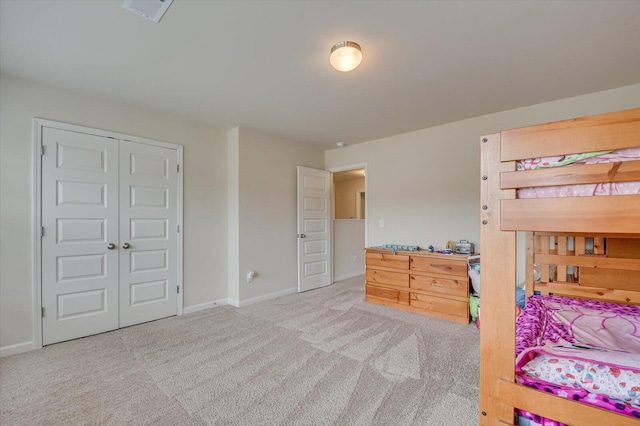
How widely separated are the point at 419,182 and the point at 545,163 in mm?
2980

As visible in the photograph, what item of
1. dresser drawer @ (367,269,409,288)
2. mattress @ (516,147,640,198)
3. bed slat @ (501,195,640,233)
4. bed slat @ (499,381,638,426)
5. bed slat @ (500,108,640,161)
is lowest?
dresser drawer @ (367,269,409,288)

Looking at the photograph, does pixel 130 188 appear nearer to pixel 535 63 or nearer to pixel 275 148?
pixel 275 148

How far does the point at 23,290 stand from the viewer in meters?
2.43

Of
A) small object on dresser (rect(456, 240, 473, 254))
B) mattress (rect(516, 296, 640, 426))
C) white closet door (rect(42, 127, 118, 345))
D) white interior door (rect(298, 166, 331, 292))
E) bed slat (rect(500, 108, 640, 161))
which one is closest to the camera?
bed slat (rect(500, 108, 640, 161))

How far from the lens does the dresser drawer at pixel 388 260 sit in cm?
347

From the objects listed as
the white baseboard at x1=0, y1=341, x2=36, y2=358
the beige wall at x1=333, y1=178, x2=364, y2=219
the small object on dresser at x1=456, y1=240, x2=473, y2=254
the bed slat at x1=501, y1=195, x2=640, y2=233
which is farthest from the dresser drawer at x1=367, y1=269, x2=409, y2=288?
the beige wall at x1=333, y1=178, x2=364, y2=219

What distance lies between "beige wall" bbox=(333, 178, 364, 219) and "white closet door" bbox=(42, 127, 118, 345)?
18.9 ft

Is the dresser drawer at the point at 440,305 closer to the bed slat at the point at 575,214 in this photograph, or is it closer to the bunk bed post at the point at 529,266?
the bunk bed post at the point at 529,266

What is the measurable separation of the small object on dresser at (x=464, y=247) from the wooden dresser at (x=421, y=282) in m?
0.20

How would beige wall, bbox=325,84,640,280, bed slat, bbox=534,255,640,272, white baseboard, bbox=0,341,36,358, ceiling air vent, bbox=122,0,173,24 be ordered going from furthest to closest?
1. beige wall, bbox=325,84,640,280
2. white baseboard, bbox=0,341,36,358
3. bed slat, bbox=534,255,640,272
4. ceiling air vent, bbox=122,0,173,24

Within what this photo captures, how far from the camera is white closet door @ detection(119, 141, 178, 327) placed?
2982mm

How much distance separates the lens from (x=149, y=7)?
1.60 m

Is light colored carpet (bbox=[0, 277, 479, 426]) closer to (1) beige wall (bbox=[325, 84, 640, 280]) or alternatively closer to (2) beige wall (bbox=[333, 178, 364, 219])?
(1) beige wall (bbox=[325, 84, 640, 280])

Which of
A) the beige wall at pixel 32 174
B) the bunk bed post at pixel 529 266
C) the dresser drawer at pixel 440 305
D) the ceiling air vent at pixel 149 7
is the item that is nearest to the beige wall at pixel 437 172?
the dresser drawer at pixel 440 305
